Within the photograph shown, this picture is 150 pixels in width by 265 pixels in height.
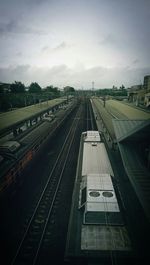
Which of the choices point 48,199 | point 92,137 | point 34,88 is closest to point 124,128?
point 92,137

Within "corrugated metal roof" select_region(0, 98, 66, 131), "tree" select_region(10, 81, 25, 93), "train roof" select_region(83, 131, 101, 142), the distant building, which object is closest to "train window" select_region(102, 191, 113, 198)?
"train roof" select_region(83, 131, 101, 142)

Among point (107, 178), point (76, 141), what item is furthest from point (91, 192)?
point (76, 141)

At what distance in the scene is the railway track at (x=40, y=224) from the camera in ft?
35.0

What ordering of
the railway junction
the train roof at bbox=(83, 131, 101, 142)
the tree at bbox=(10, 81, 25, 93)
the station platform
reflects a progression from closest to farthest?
the railway junction → the station platform → the train roof at bbox=(83, 131, 101, 142) → the tree at bbox=(10, 81, 25, 93)

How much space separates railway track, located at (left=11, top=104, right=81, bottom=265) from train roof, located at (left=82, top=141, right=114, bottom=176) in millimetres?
3658

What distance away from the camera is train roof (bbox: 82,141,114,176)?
16.2 meters

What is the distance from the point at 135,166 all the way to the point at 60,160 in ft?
37.1

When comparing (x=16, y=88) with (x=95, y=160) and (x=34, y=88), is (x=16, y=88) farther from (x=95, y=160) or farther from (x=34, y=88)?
(x=95, y=160)

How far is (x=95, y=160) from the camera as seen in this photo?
59.8ft

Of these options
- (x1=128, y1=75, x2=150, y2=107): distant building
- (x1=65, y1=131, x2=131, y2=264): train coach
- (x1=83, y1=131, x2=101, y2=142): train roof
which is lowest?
(x1=65, y1=131, x2=131, y2=264): train coach

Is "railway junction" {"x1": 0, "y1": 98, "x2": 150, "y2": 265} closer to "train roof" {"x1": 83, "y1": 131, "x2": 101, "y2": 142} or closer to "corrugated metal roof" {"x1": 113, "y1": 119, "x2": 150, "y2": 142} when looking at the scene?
"corrugated metal roof" {"x1": 113, "y1": 119, "x2": 150, "y2": 142}

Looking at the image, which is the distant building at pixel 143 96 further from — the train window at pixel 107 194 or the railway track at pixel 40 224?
the train window at pixel 107 194

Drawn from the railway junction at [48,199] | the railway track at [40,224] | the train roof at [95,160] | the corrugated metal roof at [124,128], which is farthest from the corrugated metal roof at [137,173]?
the railway track at [40,224]

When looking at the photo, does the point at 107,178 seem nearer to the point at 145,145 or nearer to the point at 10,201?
the point at 145,145
